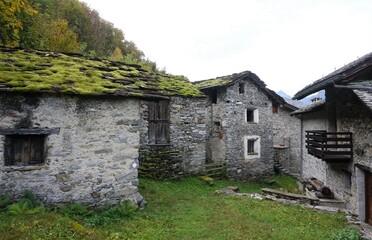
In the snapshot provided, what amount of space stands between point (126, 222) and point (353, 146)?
7.76 m

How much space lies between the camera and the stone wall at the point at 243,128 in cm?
1664

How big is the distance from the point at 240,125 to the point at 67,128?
1160 centimetres

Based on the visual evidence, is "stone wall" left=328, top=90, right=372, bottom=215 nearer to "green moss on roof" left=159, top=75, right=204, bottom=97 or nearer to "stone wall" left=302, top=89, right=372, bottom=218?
"stone wall" left=302, top=89, right=372, bottom=218

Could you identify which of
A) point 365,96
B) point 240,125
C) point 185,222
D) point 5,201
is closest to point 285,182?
point 240,125

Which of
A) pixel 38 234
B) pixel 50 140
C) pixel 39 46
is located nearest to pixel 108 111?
pixel 50 140

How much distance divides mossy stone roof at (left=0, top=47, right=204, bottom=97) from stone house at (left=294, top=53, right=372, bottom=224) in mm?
5913

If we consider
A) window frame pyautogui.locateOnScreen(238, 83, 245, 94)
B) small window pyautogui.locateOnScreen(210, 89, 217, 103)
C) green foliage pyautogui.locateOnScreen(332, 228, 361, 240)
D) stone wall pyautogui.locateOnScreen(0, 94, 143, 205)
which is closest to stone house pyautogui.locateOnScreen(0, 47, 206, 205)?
stone wall pyautogui.locateOnScreen(0, 94, 143, 205)

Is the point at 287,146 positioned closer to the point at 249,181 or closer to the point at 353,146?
the point at 249,181

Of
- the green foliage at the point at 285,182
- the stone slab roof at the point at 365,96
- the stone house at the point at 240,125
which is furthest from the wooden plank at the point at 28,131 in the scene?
the green foliage at the point at 285,182

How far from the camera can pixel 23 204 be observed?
6.57m

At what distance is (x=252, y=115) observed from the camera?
18.0 metres

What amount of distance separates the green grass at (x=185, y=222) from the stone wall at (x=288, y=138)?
44.5ft

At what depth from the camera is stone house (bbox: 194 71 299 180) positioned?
16.7 meters

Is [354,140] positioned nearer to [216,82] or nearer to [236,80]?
[236,80]
